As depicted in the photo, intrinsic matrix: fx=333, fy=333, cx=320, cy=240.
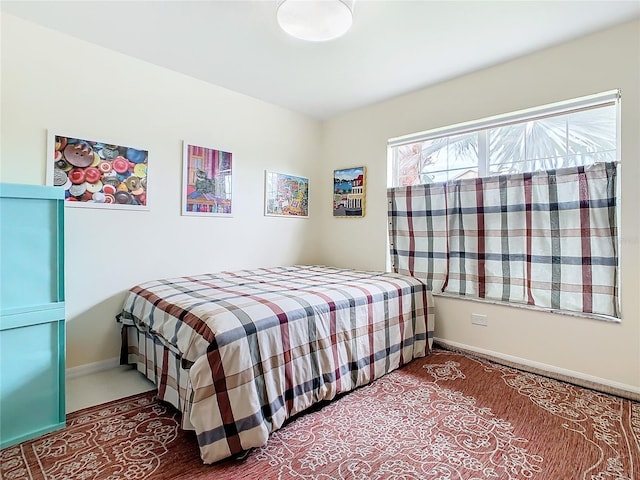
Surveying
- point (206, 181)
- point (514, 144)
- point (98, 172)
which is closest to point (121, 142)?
point (98, 172)

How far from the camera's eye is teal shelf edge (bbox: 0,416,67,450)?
161cm

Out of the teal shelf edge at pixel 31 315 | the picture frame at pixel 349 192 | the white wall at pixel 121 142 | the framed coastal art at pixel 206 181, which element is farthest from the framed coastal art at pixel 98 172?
the picture frame at pixel 349 192

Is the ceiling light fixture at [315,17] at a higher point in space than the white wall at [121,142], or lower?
higher

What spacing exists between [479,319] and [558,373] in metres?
0.63

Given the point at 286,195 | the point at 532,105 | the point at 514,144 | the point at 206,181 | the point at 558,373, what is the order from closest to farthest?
the point at 558,373 < the point at 532,105 < the point at 514,144 < the point at 206,181 < the point at 286,195

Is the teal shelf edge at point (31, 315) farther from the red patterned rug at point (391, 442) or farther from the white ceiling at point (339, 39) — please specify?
the white ceiling at point (339, 39)

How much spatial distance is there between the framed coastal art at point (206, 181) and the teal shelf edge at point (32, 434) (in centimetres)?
168

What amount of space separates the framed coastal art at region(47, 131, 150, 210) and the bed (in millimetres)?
701

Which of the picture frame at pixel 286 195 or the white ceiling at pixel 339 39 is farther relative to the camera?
the picture frame at pixel 286 195

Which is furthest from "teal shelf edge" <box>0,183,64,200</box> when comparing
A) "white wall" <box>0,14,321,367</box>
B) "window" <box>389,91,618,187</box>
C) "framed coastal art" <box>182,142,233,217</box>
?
"window" <box>389,91,618,187</box>

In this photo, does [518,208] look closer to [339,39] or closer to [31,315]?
[339,39]

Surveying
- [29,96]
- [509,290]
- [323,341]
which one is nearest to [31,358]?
[323,341]

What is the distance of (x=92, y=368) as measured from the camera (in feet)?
8.03

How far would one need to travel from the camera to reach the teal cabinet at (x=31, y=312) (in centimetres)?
164
